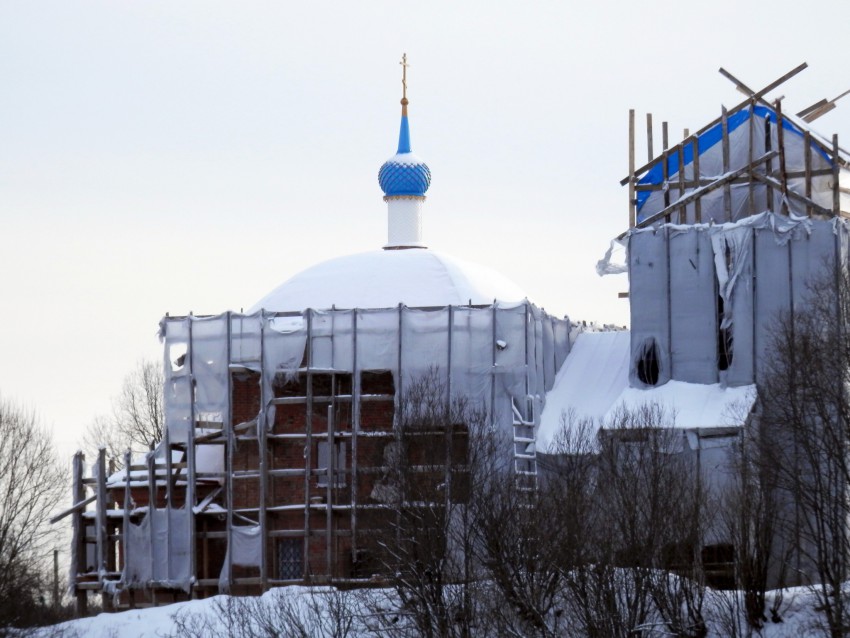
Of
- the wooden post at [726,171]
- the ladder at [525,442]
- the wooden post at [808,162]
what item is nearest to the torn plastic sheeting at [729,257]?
the wooden post at [726,171]

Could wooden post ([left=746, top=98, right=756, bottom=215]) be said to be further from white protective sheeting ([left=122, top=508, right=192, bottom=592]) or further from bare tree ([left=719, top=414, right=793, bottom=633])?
white protective sheeting ([left=122, top=508, right=192, bottom=592])

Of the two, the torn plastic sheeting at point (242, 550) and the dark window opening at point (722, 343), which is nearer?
the torn plastic sheeting at point (242, 550)

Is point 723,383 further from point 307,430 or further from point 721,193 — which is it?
point 307,430

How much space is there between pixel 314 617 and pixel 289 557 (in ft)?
22.9

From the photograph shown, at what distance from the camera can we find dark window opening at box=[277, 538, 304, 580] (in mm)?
41688

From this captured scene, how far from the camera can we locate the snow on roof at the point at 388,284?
146 ft

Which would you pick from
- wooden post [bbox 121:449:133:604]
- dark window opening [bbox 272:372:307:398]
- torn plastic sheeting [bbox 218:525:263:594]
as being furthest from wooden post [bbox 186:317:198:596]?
dark window opening [bbox 272:372:307:398]

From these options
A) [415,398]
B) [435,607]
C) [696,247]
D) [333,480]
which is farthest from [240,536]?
[696,247]

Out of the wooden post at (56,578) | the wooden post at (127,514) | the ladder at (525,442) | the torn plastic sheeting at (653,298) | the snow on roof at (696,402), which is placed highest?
the torn plastic sheeting at (653,298)

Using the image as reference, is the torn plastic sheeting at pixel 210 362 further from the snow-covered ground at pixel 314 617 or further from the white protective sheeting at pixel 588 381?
the white protective sheeting at pixel 588 381

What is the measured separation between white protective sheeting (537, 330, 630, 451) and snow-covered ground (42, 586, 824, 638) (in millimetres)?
7197

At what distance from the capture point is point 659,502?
1399 inches

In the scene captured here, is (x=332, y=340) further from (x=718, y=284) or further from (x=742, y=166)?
(x=742, y=166)

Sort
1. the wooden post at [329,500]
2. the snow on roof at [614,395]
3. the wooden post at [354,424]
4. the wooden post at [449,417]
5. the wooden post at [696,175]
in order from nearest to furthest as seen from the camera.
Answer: the wooden post at [449,417]
the wooden post at [354,424]
the snow on roof at [614,395]
the wooden post at [329,500]
the wooden post at [696,175]
